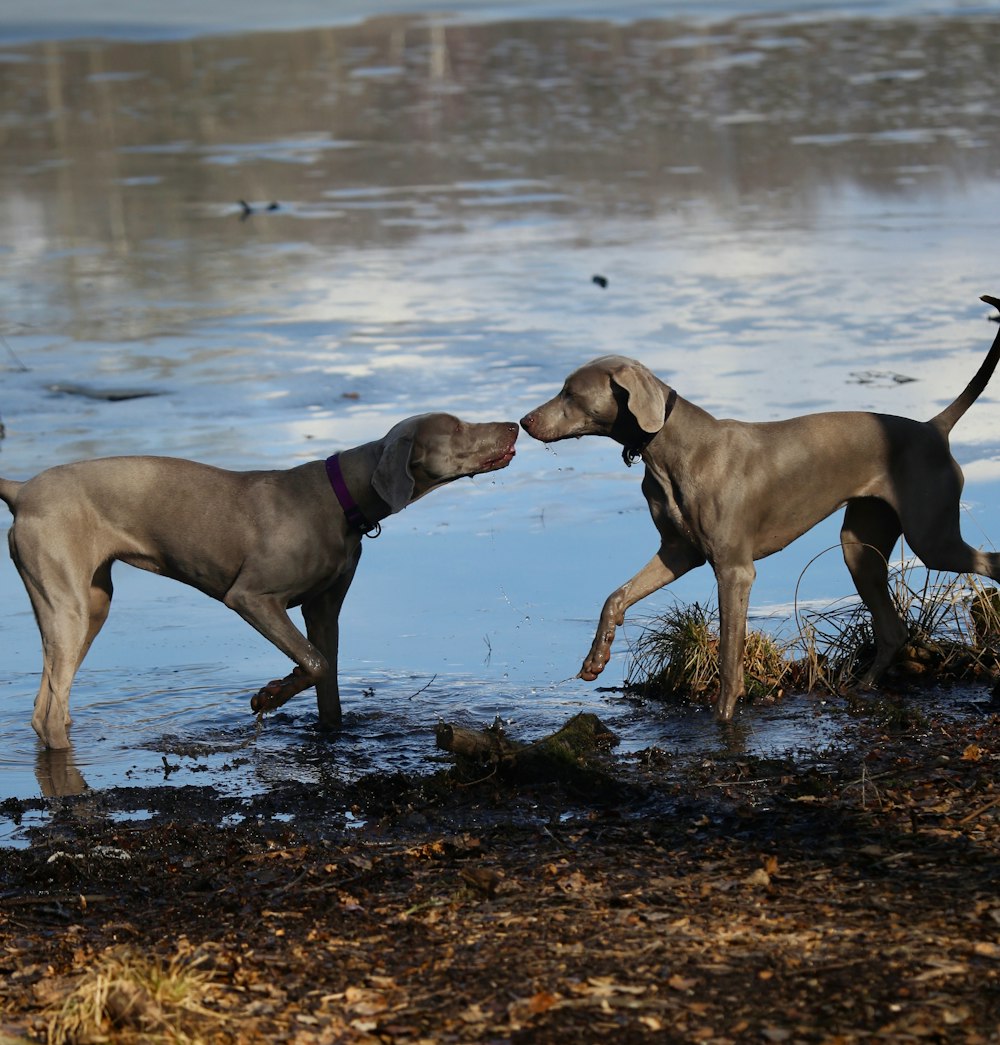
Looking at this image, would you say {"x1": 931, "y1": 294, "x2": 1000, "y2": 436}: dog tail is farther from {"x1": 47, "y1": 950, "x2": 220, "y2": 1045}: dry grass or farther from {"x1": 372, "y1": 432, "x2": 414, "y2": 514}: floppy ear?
{"x1": 47, "y1": 950, "x2": 220, "y2": 1045}: dry grass

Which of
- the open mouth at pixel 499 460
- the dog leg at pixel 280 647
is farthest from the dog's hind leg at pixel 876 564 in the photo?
the dog leg at pixel 280 647

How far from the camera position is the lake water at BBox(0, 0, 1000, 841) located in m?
8.43

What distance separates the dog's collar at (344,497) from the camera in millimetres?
7918

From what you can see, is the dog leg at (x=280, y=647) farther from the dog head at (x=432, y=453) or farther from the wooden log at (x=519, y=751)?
the wooden log at (x=519, y=751)

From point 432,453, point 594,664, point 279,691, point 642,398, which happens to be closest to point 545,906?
point 594,664

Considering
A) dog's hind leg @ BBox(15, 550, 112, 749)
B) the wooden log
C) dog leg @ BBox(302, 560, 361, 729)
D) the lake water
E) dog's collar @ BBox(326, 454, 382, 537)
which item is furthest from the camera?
the lake water

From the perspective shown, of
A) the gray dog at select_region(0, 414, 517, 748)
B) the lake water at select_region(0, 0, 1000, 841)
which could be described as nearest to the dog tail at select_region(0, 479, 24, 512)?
the gray dog at select_region(0, 414, 517, 748)

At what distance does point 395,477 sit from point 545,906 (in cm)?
297

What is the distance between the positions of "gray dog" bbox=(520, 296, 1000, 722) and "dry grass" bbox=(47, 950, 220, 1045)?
3.50 metres

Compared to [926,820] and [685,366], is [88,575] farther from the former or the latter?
[685,366]

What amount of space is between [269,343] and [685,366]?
3615mm

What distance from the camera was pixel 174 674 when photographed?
8.56m

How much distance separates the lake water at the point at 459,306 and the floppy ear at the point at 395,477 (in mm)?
936

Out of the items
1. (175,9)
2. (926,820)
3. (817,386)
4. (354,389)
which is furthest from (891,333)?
(175,9)
